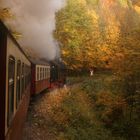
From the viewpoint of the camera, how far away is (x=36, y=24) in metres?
28.6

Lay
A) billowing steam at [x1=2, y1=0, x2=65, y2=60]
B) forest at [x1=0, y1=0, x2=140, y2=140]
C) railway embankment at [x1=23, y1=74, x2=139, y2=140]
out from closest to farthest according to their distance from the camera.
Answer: railway embankment at [x1=23, y1=74, x2=139, y2=140] → forest at [x1=0, y1=0, x2=140, y2=140] → billowing steam at [x1=2, y1=0, x2=65, y2=60]

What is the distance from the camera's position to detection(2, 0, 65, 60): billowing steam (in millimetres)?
25883

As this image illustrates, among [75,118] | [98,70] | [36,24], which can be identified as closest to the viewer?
[75,118]

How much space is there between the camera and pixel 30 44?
30.0 m

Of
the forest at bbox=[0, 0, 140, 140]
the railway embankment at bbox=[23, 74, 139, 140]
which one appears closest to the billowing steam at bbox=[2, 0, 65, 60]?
the forest at bbox=[0, 0, 140, 140]

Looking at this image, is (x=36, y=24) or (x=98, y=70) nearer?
(x=36, y=24)

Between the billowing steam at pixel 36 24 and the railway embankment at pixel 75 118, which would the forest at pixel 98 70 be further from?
the billowing steam at pixel 36 24

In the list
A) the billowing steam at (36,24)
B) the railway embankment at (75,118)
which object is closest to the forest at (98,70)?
the railway embankment at (75,118)

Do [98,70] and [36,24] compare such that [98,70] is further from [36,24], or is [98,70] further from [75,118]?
[75,118]

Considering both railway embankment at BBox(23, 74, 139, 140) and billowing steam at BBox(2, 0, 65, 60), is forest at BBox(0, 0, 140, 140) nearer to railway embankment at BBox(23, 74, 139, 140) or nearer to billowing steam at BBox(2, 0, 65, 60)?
railway embankment at BBox(23, 74, 139, 140)

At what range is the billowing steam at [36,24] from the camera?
25883mm

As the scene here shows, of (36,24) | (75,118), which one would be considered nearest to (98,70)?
(36,24)

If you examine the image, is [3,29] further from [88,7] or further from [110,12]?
[110,12]

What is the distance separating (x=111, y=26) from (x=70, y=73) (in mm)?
8393
